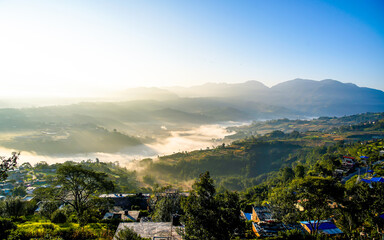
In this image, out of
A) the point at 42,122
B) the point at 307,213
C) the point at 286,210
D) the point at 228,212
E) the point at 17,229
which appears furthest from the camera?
the point at 42,122

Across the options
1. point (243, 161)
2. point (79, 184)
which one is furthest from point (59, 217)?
point (243, 161)

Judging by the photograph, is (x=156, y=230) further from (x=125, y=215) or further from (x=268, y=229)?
(x=125, y=215)

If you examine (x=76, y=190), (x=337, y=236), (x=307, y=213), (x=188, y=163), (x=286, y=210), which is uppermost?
(x=76, y=190)

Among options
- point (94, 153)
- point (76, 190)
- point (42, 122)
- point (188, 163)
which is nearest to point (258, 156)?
point (188, 163)

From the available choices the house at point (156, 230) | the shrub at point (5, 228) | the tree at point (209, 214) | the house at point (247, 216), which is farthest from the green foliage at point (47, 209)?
the house at point (247, 216)

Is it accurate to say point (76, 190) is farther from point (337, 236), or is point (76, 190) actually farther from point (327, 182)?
point (337, 236)

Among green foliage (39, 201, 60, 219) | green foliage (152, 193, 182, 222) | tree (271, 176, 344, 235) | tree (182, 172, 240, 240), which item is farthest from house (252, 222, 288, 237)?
green foliage (39, 201, 60, 219)

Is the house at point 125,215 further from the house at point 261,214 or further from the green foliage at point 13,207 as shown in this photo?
the house at point 261,214
